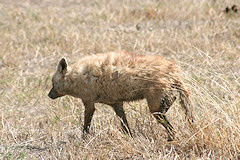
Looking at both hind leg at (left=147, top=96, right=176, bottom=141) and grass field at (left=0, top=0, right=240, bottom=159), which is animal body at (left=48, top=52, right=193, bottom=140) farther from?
grass field at (left=0, top=0, right=240, bottom=159)

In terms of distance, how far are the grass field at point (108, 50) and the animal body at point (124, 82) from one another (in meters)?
0.19

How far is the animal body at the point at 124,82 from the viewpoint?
16.0ft

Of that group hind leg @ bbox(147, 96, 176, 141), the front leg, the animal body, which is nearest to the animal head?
the animal body

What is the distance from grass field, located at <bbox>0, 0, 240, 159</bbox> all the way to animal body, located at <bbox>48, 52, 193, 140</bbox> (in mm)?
194

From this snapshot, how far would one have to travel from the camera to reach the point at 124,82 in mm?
5105

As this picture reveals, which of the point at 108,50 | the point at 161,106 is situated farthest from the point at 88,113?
the point at 108,50

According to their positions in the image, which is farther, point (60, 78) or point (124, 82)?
point (60, 78)

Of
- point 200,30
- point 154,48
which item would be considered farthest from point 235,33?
point 154,48

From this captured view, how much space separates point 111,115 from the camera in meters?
6.15

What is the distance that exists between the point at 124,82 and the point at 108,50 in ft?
13.0

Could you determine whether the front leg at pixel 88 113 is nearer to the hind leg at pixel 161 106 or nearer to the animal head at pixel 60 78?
the animal head at pixel 60 78

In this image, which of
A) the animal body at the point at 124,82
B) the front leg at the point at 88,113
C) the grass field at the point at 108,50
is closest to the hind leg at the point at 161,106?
the animal body at the point at 124,82

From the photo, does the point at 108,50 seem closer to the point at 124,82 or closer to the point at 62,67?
the point at 62,67

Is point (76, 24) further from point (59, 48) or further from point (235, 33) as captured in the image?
point (235, 33)
